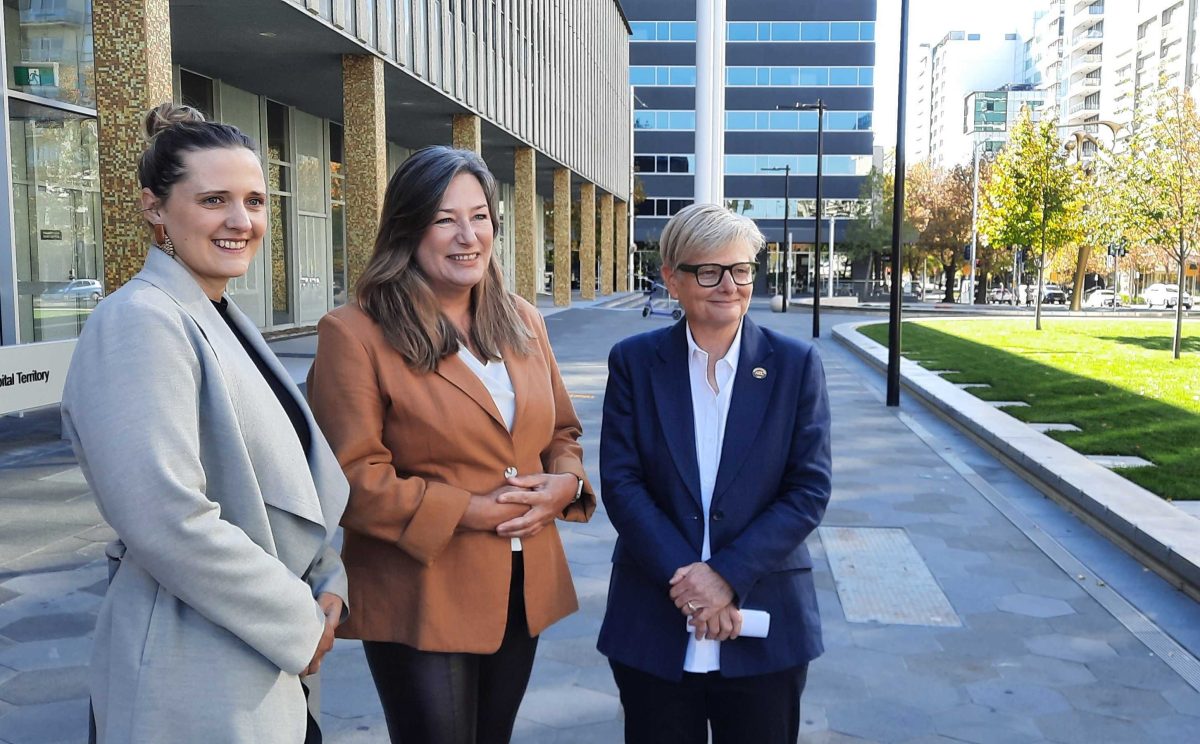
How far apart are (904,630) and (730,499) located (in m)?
3.05

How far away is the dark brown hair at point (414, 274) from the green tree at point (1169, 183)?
2032 centimetres

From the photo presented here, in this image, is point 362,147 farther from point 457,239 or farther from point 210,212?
point 210,212

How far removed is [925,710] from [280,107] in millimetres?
23578

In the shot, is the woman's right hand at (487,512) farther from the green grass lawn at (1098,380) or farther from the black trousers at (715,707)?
the green grass lawn at (1098,380)

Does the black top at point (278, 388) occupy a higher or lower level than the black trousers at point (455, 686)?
higher

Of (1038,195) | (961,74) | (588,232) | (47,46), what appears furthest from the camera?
(961,74)

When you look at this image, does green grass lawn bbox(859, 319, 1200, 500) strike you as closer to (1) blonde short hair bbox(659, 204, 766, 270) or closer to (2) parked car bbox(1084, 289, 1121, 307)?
(1) blonde short hair bbox(659, 204, 766, 270)

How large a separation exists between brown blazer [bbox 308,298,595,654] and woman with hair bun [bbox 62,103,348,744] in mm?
284

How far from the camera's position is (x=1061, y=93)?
118 meters

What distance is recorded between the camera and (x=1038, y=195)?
3014cm

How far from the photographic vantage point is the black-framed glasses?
260 centimetres

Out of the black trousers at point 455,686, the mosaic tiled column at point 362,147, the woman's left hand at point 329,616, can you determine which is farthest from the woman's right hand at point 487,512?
the mosaic tiled column at point 362,147

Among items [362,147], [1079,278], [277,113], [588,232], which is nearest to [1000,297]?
[1079,278]

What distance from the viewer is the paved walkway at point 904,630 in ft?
13.4
